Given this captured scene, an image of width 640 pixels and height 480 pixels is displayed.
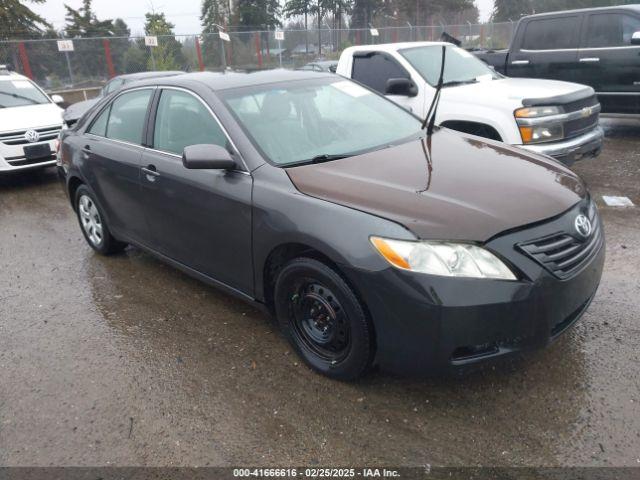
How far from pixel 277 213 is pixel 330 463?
1308 mm

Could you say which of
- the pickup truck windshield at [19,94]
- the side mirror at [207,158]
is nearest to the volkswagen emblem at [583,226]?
the side mirror at [207,158]

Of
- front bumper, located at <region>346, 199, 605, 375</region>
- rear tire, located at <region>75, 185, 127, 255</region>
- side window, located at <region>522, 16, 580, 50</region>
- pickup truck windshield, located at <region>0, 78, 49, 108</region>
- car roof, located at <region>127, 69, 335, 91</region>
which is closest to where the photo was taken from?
front bumper, located at <region>346, 199, 605, 375</region>

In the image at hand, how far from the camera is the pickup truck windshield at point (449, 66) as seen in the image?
655 cm

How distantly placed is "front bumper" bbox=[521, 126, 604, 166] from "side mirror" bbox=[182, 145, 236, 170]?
3419mm

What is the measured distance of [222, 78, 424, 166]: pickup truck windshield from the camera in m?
3.29

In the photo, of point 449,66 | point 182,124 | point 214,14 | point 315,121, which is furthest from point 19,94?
point 214,14

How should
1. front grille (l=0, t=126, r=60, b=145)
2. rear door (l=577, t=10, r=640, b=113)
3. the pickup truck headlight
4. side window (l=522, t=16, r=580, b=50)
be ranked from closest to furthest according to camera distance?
1. the pickup truck headlight
2. front grille (l=0, t=126, r=60, b=145)
3. rear door (l=577, t=10, r=640, b=113)
4. side window (l=522, t=16, r=580, b=50)

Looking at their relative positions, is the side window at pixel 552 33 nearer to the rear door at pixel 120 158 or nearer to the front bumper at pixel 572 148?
the front bumper at pixel 572 148

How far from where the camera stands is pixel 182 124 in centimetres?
371

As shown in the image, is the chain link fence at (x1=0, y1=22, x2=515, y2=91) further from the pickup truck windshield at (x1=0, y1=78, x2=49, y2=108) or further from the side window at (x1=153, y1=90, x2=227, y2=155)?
the side window at (x1=153, y1=90, x2=227, y2=155)

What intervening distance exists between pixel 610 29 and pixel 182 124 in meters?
7.47

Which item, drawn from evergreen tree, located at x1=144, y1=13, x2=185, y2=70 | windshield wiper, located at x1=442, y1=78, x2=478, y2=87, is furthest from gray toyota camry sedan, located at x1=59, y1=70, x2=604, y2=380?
evergreen tree, located at x1=144, y1=13, x2=185, y2=70

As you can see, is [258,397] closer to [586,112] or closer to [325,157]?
[325,157]

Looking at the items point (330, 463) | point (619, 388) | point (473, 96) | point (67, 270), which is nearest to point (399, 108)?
point (473, 96)
